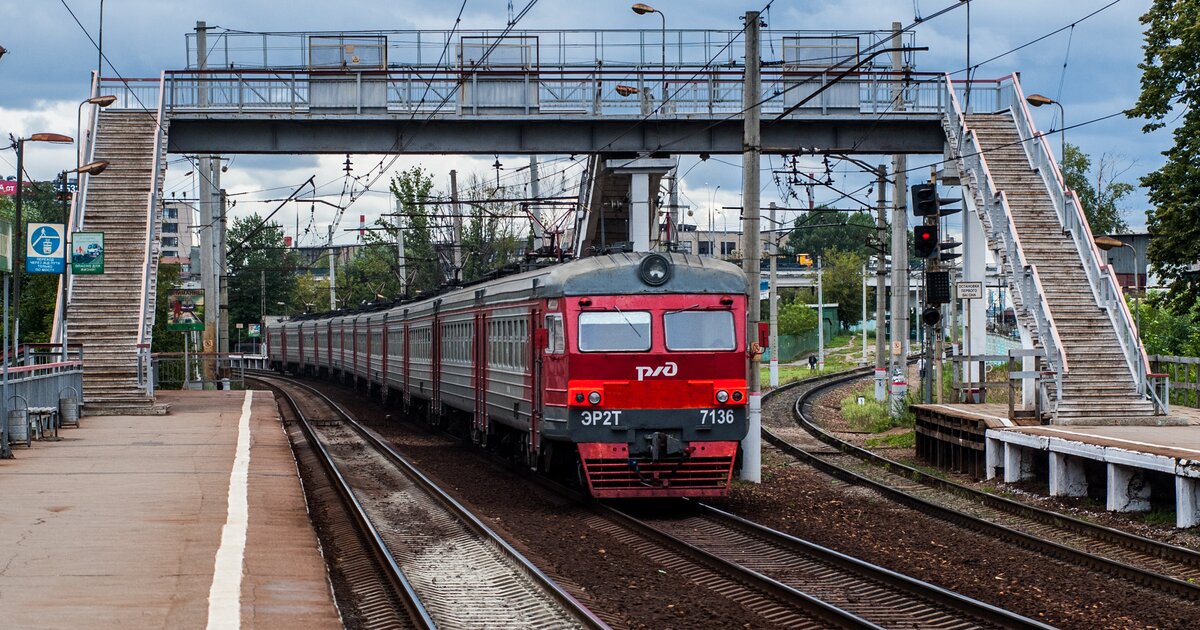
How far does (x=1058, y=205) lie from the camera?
91.9 ft

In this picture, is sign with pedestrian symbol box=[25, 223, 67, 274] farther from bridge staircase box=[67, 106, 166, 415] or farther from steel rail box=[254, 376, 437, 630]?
steel rail box=[254, 376, 437, 630]

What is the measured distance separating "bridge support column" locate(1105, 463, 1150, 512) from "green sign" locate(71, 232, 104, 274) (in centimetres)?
2180

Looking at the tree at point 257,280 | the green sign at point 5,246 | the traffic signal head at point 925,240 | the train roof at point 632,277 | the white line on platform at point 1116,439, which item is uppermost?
the tree at point 257,280

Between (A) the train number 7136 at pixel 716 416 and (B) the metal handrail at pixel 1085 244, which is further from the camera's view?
(B) the metal handrail at pixel 1085 244

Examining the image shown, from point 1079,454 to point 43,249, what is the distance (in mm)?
19044

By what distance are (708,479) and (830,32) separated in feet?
63.3

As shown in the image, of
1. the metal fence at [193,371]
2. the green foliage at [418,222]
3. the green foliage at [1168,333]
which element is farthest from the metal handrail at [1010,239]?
the green foliage at [418,222]

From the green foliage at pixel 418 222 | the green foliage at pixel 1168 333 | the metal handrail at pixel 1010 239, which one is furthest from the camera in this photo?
the green foliage at pixel 418 222

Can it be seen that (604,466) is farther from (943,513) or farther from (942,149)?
(942,149)

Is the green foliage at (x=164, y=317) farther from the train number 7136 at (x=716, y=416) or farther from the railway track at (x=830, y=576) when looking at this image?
the railway track at (x=830, y=576)

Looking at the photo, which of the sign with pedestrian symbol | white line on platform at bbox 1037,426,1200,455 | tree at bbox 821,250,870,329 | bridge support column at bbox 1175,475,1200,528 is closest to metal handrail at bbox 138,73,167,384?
the sign with pedestrian symbol

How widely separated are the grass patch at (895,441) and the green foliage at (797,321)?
50.7m

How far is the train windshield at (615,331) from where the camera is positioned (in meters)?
15.7

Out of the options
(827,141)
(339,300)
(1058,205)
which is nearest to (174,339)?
(827,141)
